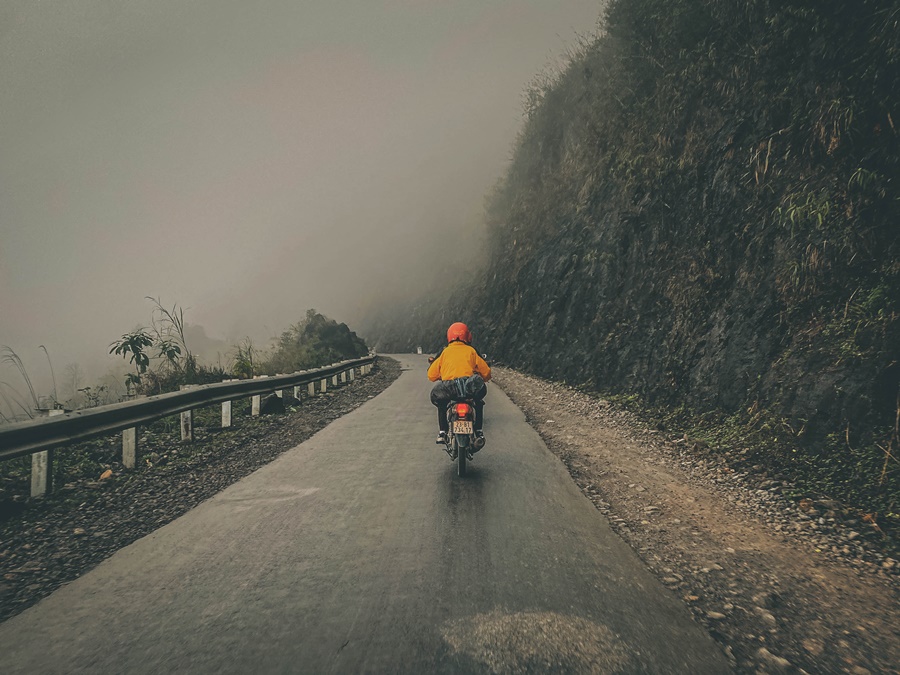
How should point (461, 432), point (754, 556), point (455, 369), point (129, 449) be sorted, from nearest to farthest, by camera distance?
point (754, 556), point (461, 432), point (129, 449), point (455, 369)

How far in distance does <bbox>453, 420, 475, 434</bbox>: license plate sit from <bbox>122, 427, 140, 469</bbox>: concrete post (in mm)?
4081

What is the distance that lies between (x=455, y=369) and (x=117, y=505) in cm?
400

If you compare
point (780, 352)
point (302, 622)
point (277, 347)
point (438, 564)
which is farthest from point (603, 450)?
point (277, 347)

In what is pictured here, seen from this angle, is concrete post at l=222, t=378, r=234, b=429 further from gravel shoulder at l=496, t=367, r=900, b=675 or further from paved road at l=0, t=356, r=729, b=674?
gravel shoulder at l=496, t=367, r=900, b=675

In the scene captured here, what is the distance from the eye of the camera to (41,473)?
5.15m

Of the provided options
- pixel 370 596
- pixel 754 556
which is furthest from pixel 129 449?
pixel 754 556

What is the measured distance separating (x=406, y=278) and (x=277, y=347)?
44.4 metres

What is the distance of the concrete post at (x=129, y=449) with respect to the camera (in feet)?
20.8

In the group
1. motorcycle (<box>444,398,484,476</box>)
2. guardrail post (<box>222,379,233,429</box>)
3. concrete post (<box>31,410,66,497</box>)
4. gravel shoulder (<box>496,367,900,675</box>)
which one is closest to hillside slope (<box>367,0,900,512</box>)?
gravel shoulder (<box>496,367,900,675</box>)

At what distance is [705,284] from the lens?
9500 millimetres

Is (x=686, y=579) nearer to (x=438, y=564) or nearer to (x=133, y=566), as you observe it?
(x=438, y=564)

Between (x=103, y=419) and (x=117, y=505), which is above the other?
(x=103, y=419)

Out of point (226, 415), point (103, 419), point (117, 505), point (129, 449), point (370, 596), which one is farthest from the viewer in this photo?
point (226, 415)

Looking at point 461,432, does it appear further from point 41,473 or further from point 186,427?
point 186,427
